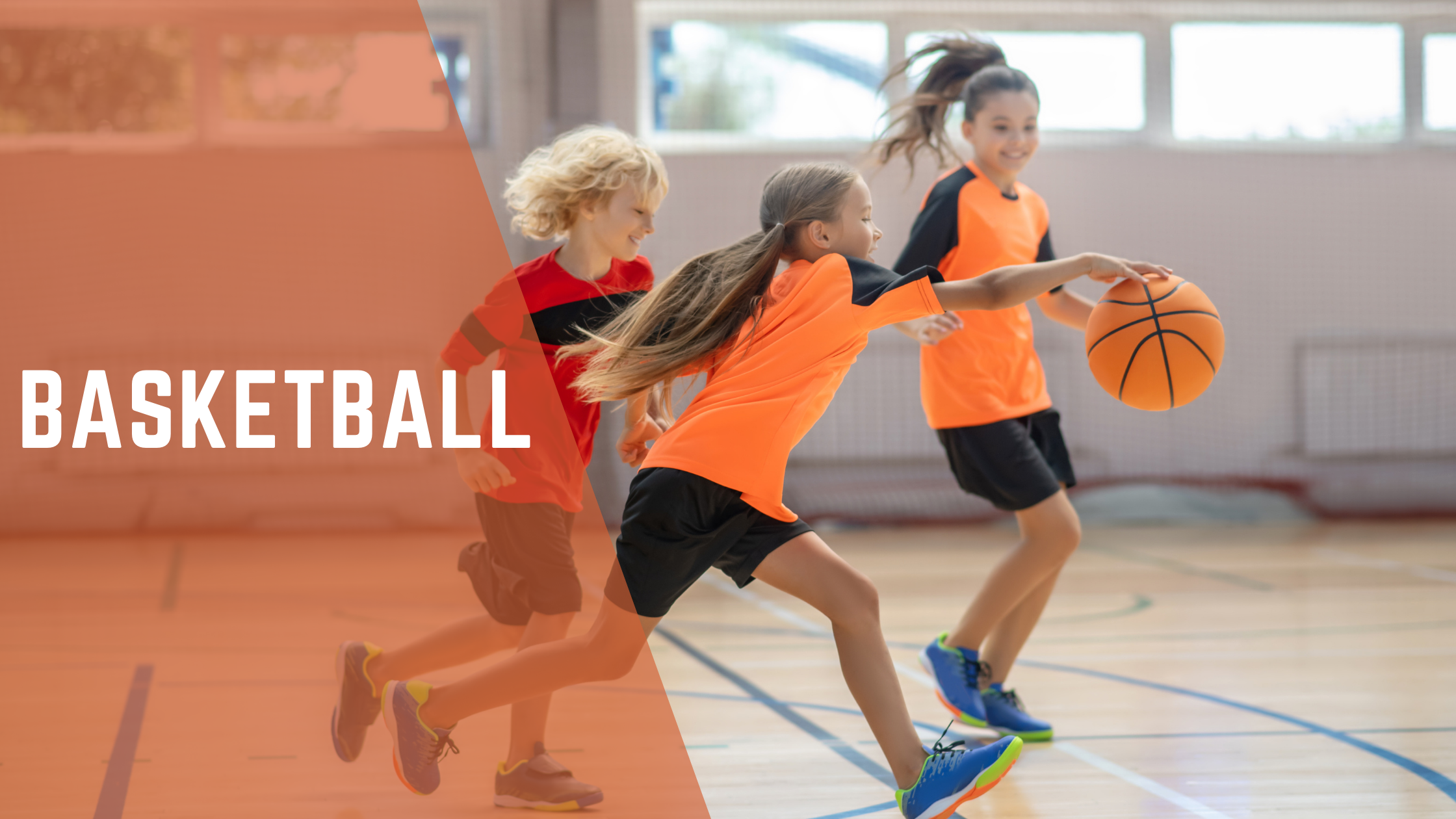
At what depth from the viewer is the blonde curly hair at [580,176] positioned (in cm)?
249

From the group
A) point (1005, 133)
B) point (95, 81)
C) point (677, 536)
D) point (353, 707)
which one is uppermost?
point (95, 81)

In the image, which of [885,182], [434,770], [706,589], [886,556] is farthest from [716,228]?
[434,770]

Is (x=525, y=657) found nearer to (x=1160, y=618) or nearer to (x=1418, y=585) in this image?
(x=1160, y=618)

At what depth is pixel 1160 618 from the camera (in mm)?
4688

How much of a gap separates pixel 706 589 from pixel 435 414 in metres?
4.03

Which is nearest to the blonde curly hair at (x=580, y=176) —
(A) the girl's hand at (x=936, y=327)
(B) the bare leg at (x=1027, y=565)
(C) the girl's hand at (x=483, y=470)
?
(C) the girl's hand at (x=483, y=470)

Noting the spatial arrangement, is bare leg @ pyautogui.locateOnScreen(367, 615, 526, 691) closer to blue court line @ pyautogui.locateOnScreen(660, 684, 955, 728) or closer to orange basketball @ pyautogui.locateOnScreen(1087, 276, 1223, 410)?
blue court line @ pyautogui.locateOnScreen(660, 684, 955, 728)

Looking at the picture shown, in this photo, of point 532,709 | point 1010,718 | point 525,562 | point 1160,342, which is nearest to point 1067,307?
point 1160,342

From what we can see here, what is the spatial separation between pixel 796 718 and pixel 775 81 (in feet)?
19.3

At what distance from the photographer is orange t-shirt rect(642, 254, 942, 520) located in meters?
2.07

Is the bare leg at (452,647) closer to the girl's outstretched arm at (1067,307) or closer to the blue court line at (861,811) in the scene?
the blue court line at (861,811)

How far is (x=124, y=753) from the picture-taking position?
2.83 meters

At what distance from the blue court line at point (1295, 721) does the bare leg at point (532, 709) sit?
5.57ft

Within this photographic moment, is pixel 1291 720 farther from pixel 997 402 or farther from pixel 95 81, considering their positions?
pixel 95 81
